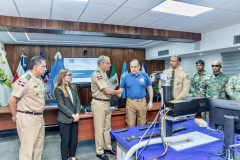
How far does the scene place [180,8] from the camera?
296cm

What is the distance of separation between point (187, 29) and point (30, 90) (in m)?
3.92

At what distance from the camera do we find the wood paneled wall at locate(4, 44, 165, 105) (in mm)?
5945

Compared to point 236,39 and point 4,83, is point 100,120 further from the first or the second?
point 236,39

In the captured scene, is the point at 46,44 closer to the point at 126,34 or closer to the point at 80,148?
the point at 126,34

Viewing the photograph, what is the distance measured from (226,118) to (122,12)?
2523mm

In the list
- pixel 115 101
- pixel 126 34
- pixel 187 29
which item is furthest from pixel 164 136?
pixel 115 101

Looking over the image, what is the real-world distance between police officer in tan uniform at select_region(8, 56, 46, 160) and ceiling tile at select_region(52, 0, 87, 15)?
1.08 metres

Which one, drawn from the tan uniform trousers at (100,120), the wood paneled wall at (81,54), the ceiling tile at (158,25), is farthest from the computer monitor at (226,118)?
the wood paneled wall at (81,54)

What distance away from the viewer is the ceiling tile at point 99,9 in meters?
2.83

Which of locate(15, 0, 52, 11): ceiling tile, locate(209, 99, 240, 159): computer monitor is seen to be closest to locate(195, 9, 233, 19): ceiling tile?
locate(209, 99, 240, 159): computer monitor

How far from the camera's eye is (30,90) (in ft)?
6.77

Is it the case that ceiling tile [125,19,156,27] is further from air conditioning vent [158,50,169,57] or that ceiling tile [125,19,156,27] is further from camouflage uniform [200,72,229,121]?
air conditioning vent [158,50,169,57]

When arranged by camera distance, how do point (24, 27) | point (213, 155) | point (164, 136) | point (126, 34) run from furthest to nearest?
point (126, 34) < point (24, 27) < point (164, 136) < point (213, 155)

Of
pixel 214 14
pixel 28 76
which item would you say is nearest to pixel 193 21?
pixel 214 14
